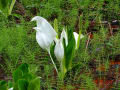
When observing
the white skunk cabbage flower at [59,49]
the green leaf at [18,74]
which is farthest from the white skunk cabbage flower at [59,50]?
the green leaf at [18,74]

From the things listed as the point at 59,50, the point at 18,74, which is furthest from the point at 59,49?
the point at 18,74

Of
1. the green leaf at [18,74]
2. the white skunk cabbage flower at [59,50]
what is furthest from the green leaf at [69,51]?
the green leaf at [18,74]

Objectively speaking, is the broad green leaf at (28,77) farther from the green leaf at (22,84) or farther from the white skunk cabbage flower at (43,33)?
the white skunk cabbage flower at (43,33)

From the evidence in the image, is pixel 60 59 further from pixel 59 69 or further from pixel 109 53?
pixel 109 53

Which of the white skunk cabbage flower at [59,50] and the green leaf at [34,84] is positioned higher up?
the white skunk cabbage flower at [59,50]

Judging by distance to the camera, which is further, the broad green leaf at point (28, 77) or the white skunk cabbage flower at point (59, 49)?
the white skunk cabbage flower at point (59, 49)

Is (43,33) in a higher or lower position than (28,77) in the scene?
higher

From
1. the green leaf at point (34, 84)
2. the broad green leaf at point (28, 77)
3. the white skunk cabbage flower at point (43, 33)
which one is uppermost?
the white skunk cabbage flower at point (43, 33)

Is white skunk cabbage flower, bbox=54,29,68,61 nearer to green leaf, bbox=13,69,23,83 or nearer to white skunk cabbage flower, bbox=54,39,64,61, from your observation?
white skunk cabbage flower, bbox=54,39,64,61

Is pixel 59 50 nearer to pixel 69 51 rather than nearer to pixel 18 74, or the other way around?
pixel 69 51

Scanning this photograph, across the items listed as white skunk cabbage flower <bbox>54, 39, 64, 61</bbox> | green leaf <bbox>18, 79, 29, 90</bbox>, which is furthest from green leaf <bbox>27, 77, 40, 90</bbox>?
white skunk cabbage flower <bbox>54, 39, 64, 61</bbox>

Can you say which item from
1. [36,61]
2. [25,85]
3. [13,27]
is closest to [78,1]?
[13,27]
